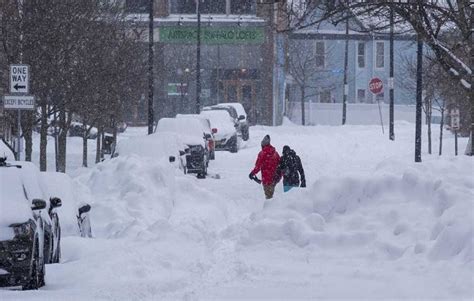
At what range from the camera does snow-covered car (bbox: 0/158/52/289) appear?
1022cm

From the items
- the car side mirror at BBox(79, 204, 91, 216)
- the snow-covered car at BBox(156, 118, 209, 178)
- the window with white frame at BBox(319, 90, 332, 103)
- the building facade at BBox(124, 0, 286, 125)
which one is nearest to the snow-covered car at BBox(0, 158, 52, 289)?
the car side mirror at BBox(79, 204, 91, 216)

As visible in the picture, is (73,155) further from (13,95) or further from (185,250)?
(185,250)

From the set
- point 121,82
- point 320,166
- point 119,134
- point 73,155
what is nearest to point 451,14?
point 121,82

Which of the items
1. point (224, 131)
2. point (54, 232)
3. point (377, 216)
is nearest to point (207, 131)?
point (224, 131)

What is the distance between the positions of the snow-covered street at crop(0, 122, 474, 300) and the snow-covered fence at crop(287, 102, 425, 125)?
49.9 meters

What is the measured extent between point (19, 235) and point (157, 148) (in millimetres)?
16043

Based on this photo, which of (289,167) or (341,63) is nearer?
(289,167)

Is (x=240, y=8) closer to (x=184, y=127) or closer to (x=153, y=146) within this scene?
(x=184, y=127)

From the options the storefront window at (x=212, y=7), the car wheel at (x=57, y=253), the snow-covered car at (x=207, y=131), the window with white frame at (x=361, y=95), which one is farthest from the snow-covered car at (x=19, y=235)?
the window with white frame at (x=361, y=95)

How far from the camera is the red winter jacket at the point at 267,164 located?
20844 mm

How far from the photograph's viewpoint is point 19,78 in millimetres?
18938

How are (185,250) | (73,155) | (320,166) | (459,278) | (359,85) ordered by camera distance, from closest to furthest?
1. (459,278)
2. (185,250)
3. (320,166)
4. (73,155)
5. (359,85)

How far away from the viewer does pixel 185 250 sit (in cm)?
1336

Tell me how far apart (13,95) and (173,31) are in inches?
1602
